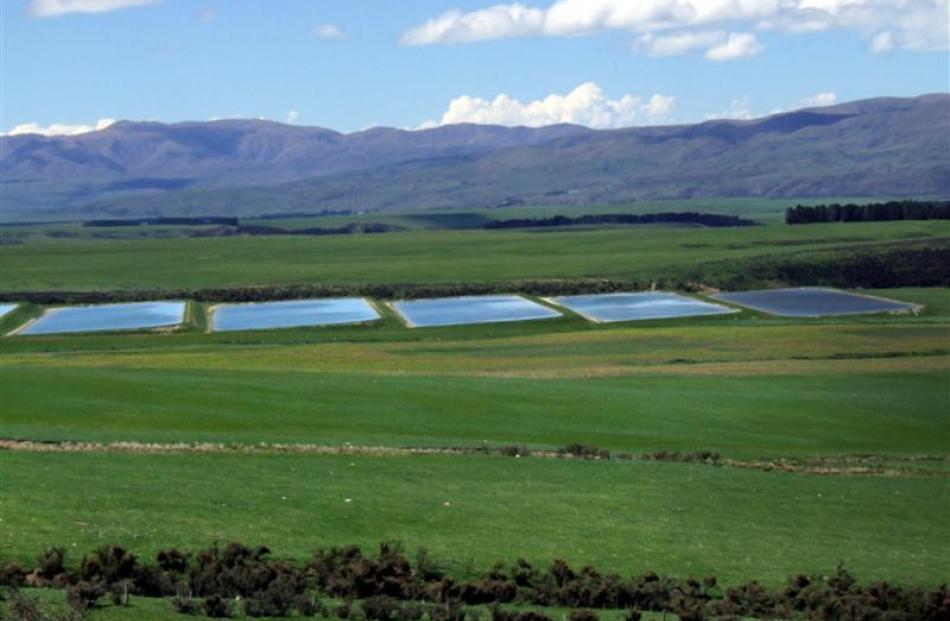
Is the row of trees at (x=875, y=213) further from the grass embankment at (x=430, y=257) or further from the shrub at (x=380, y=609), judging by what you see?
the shrub at (x=380, y=609)

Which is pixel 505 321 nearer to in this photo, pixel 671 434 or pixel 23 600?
pixel 671 434

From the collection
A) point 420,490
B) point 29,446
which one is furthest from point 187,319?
point 420,490

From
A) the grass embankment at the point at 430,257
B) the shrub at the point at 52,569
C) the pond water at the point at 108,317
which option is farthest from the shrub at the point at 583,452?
the grass embankment at the point at 430,257

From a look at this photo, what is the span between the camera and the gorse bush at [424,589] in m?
17.7

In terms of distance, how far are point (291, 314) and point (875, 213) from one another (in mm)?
91833

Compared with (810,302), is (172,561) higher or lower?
higher

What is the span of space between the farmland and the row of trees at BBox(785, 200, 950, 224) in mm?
82813

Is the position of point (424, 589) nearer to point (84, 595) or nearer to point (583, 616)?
point (583, 616)

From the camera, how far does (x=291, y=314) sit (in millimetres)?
92938

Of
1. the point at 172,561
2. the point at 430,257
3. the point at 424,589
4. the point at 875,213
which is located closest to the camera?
the point at 424,589

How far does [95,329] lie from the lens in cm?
8438

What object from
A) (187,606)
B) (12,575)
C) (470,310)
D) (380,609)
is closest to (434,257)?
(470,310)

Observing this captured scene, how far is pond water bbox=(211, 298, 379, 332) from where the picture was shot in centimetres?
8562

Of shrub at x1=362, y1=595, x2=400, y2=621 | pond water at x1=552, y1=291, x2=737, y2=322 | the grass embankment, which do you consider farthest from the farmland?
the grass embankment
